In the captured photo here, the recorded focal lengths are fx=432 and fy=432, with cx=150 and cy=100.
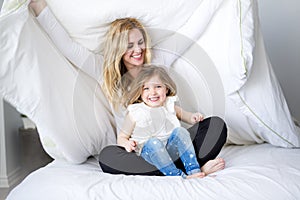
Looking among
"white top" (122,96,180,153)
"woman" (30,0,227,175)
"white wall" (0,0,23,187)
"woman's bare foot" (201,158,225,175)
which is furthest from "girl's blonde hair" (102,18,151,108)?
"white wall" (0,0,23,187)

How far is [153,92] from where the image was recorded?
4.55 ft

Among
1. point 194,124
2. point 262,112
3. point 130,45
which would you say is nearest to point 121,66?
point 130,45

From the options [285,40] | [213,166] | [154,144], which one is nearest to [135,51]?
[154,144]

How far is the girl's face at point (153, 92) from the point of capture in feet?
4.56

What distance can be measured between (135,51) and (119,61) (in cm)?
7

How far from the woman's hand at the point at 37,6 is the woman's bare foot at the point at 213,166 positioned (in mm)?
697

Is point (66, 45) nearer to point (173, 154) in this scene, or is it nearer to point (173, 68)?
point (173, 68)

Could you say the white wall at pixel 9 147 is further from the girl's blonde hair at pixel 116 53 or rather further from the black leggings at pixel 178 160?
the black leggings at pixel 178 160

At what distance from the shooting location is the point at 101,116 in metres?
1.46

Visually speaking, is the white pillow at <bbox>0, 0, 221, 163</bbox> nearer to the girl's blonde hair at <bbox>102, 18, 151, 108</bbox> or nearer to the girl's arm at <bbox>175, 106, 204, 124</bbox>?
the girl's blonde hair at <bbox>102, 18, 151, 108</bbox>

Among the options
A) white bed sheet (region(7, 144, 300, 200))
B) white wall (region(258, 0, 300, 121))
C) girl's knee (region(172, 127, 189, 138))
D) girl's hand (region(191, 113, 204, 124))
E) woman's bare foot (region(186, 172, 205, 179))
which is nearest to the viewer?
white bed sheet (region(7, 144, 300, 200))

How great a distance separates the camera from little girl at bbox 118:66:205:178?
1.30 metres

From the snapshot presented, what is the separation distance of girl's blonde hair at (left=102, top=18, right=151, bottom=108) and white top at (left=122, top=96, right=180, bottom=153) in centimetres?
11

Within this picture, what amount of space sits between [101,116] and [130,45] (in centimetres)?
27
